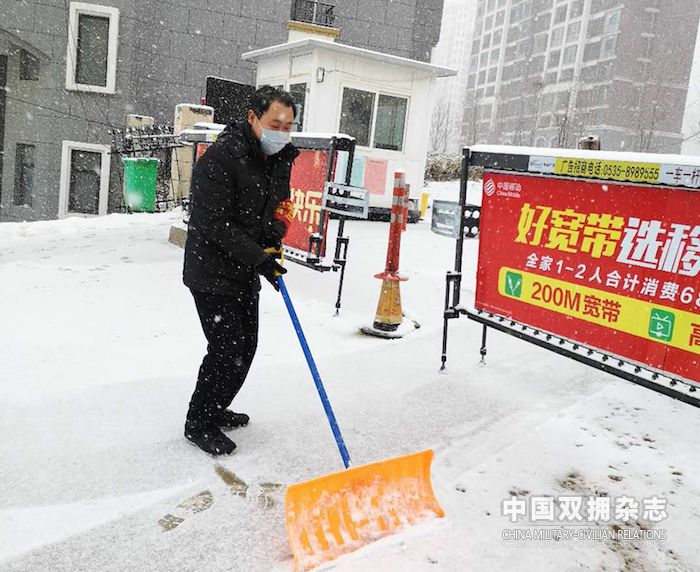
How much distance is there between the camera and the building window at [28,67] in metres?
15.5

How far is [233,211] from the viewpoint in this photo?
118 inches

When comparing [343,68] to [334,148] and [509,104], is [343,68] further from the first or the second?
[509,104]

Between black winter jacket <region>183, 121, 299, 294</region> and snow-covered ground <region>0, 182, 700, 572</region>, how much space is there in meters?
0.94

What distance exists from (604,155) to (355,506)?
2.30 metres

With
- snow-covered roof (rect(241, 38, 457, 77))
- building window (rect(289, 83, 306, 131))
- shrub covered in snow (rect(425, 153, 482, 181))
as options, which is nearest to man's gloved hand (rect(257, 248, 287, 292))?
snow-covered roof (rect(241, 38, 457, 77))

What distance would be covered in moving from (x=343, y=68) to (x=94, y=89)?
7.10 metres

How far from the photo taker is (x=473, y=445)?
338 cm

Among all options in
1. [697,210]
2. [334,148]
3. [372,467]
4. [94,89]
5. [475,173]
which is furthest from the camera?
[475,173]

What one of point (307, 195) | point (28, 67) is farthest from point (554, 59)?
point (307, 195)

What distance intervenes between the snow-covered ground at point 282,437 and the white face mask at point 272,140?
62.0 inches

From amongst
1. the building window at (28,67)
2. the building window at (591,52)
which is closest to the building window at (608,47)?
the building window at (591,52)

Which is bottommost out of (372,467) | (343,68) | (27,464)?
(27,464)

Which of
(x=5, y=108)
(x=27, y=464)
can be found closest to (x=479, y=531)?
(x=27, y=464)

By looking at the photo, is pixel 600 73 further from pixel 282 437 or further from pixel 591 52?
pixel 282 437
